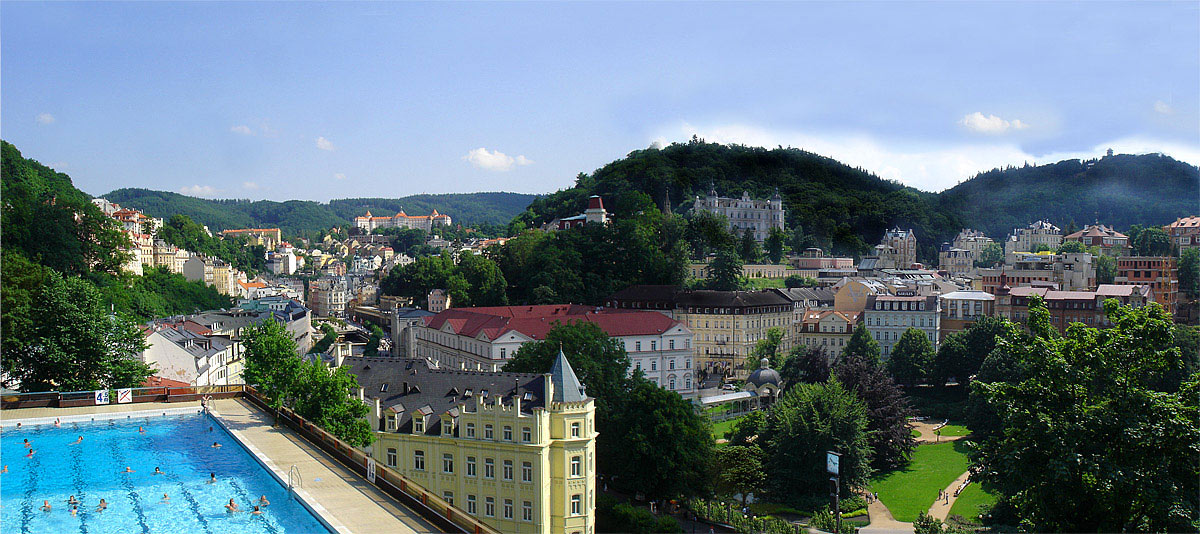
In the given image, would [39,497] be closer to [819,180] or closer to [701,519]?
[701,519]

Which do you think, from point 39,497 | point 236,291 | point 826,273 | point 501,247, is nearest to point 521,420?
point 39,497

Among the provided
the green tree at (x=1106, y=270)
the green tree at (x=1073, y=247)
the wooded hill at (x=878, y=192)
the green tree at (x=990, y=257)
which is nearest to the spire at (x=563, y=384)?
the green tree at (x=1106, y=270)

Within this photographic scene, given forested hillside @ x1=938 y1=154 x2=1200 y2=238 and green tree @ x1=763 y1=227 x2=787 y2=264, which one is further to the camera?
forested hillside @ x1=938 y1=154 x2=1200 y2=238

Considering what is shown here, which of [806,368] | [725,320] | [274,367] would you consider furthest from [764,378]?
[274,367]

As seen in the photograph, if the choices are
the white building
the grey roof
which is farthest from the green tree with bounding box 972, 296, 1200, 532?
the white building

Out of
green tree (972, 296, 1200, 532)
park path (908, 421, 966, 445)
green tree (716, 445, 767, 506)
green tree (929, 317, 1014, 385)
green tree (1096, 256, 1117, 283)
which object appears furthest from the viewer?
green tree (1096, 256, 1117, 283)

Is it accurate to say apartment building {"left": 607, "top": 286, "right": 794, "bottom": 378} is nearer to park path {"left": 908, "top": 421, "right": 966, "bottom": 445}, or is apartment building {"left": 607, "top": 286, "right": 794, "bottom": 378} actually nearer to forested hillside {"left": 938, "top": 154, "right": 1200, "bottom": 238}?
park path {"left": 908, "top": 421, "right": 966, "bottom": 445}

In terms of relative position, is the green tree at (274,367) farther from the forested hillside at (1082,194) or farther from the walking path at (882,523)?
the forested hillside at (1082,194)
